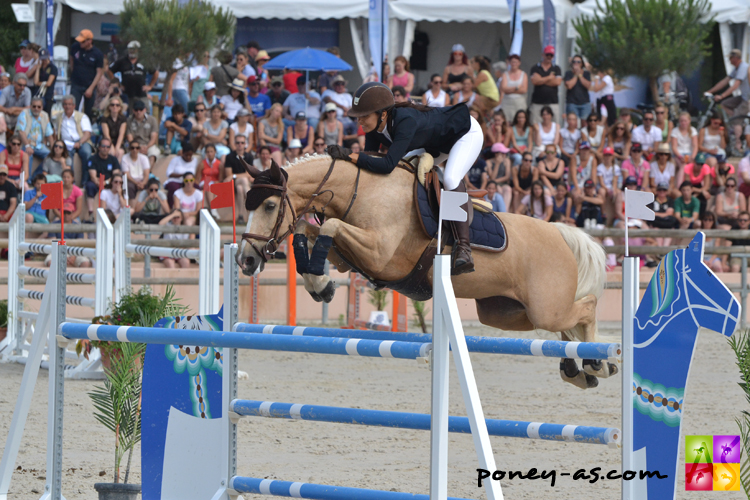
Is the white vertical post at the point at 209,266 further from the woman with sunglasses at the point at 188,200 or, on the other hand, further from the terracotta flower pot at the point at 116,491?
the woman with sunglasses at the point at 188,200

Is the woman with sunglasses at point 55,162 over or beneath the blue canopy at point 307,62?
beneath

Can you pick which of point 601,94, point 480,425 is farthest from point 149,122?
point 480,425

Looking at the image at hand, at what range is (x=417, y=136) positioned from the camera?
4.58 meters

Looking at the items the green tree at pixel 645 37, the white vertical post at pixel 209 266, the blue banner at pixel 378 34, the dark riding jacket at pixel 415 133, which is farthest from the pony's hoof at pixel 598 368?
the green tree at pixel 645 37

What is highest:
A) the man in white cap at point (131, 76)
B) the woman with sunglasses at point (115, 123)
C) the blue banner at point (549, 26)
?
the blue banner at point (549, 26)

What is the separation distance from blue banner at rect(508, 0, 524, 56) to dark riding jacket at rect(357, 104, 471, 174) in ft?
29.5

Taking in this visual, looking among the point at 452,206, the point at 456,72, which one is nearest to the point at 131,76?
the point at 456,72

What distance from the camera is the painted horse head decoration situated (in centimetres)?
273

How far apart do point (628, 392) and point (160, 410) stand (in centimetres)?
176

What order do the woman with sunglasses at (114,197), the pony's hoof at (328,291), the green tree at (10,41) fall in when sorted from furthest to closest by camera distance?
the green tree at (10,41) < the woman with sunglasses at (114,197) < the pony's hoof at (328,291)

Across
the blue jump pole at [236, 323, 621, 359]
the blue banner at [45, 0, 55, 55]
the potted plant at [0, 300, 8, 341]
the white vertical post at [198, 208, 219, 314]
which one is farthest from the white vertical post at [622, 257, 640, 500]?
the blue banner at [45, 0, 55, 55]

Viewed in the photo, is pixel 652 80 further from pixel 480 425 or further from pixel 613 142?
pixel 480 425

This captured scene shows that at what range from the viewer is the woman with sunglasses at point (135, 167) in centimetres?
1055

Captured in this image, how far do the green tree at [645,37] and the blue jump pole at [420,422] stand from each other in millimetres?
12147
